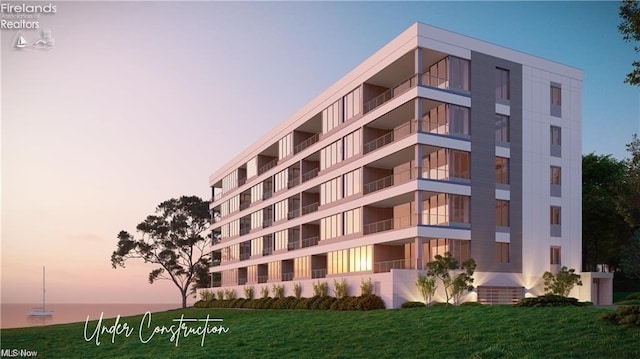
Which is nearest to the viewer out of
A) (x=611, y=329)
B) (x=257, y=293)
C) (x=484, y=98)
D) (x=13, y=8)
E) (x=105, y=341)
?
(x=611, y=329)

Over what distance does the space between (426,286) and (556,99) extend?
20155 mm

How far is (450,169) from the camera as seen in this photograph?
43625 millimetres

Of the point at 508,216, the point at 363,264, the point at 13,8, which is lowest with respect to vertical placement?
the point at 363,264

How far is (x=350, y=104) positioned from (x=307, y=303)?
1710 centimetres

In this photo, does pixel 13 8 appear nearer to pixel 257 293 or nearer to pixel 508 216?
pixel 508 216

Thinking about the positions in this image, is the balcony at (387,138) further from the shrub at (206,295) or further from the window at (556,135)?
the shrub at (206,295)

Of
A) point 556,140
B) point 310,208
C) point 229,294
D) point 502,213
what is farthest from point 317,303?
point 229,294

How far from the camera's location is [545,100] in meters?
48.6

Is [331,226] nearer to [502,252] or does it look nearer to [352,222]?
[352,222]

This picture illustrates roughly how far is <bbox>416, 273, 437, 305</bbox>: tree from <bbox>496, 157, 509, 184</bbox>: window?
1031 cm

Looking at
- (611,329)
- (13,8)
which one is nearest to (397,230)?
(611,329)

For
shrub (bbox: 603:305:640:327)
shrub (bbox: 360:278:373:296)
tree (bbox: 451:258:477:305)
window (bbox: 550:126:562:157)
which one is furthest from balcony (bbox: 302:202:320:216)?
shrub (bbox: 603:305:640:327)

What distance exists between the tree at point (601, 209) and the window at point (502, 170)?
21379 millimetres

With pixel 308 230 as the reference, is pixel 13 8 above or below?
above
